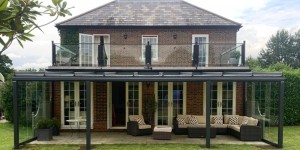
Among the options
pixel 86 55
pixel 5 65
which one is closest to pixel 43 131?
pixel 86 55

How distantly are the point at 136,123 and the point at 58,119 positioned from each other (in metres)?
3.84

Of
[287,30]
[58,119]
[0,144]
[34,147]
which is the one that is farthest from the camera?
[287,30]

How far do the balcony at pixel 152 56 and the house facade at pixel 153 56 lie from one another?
4cm

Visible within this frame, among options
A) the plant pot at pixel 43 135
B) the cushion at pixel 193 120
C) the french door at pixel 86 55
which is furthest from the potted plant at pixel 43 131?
the cushion at pixel 193 120

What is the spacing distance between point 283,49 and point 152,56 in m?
31.9

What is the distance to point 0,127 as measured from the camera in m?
11.7

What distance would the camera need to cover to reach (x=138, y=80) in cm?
798

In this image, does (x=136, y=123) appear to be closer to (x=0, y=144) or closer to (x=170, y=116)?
(x=170, y=116)

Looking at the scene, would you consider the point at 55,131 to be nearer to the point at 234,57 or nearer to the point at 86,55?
the point at 86,55

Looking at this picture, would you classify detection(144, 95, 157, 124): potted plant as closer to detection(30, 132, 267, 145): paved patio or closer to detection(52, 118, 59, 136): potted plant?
detection(30, 132, 267, 145): paved patio

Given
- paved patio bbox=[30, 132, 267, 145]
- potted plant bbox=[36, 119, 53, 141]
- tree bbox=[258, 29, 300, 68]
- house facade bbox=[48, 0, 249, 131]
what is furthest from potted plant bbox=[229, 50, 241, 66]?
tree bbox=[258, 29, 300, 68]

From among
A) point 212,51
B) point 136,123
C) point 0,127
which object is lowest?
point 0,127

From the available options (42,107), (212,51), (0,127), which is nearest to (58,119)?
(42,107)

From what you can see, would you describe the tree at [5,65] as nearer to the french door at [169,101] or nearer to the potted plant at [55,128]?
the potted plant at [55,128]
